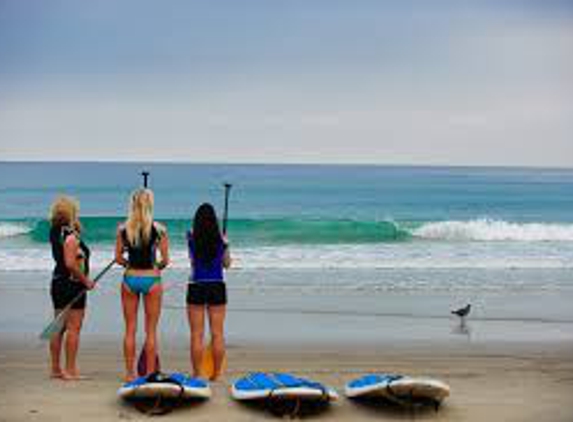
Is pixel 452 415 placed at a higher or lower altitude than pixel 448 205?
lower

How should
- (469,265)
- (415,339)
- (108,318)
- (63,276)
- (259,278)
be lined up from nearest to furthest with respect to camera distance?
(63,276), (415,339), (108,318), (259,278), (469,265)

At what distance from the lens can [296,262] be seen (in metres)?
14.8

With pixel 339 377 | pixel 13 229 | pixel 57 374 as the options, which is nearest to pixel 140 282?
pixel 57 374

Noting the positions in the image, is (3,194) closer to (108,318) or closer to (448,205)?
(448,205)

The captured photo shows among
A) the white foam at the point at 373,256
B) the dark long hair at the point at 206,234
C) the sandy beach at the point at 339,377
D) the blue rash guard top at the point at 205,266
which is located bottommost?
the sandy beach at the point at 339,377

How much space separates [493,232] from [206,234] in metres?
17.0

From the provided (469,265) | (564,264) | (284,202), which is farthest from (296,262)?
(284,202)

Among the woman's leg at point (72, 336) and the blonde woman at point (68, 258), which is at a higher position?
the blonde woman at point (68, 258)

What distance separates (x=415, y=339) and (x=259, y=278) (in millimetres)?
4614

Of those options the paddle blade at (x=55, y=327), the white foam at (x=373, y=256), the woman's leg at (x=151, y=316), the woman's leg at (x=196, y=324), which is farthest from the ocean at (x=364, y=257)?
the paddle blade at (x=55, y=327)

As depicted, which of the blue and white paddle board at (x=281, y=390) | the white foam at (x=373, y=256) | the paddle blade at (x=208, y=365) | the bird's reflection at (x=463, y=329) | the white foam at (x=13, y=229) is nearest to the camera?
the blue and white paddle board at (x=281, y=390)

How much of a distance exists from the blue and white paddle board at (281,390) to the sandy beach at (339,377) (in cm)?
8

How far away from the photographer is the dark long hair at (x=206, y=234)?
533 centimetres

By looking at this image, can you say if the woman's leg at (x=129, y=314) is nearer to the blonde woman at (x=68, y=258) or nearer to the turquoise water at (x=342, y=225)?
the blonde woman at (x=68, y=258)
